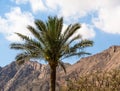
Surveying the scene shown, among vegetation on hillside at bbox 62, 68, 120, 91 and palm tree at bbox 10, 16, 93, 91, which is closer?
palm tree at bbox 10, 16, 93, 91

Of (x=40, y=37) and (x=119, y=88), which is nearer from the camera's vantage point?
(x=40, y=37)

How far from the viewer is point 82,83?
3597 inches

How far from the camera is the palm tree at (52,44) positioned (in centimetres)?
3120

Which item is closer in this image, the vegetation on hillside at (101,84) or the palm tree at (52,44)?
the palm tree at (52,44)

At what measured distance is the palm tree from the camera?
102ft

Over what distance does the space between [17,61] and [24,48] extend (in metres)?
1.44

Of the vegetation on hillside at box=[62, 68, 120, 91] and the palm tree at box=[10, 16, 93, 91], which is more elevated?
the vegetation on hillside at box=[62, 68, 120, 91]

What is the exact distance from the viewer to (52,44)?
3103cm

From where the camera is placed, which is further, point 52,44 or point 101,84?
point 101,84

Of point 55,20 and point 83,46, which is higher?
point 55,20

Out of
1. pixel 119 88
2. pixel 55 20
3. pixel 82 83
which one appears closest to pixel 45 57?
pixel 55 20

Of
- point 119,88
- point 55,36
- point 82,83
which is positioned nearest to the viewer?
point 55,36

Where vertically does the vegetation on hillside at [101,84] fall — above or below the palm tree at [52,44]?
above

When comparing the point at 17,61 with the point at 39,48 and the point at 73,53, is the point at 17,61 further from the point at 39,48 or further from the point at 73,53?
the point at 73,53
